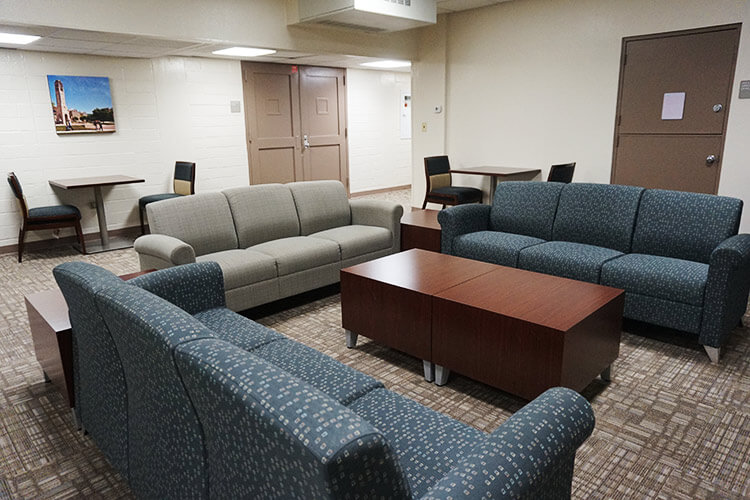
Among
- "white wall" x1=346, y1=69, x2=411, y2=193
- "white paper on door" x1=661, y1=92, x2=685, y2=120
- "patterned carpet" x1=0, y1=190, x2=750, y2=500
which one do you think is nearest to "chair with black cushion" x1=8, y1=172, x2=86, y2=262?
"patterned carpet" x1=0, y1=190, x2=750, y2=500

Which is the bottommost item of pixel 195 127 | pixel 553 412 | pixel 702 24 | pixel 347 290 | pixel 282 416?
pixel 347 290

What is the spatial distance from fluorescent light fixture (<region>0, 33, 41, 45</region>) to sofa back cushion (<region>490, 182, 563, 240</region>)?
4.19 meters

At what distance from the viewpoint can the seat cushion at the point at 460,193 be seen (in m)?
5.71

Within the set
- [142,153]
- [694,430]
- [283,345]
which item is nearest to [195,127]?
[142,153]

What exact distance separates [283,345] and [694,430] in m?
1.81

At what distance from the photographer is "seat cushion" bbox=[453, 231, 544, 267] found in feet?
11.9

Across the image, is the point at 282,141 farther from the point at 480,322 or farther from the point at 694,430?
the point at 694,430

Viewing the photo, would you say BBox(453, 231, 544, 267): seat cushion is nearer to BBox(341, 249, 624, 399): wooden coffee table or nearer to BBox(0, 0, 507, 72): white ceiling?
BBox(341, 249, 624, 399): wooden coffee table

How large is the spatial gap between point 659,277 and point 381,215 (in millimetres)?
2115

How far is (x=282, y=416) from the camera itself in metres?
0.94

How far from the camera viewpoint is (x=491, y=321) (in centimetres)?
236

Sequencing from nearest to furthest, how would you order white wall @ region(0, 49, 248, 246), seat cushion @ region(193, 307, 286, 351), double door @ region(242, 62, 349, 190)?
seat cushion @ region(193, 307, 286, 351) → white wall @ region(0, 49, 248, 246) → double door @ region(242, 62, 349, 190)

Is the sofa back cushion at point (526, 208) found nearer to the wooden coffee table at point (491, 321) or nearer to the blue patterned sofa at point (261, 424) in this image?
the wooden coffee table at point (491, 321)

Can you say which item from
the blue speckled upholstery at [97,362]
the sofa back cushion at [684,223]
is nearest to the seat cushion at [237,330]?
the blue speckled upholstery at [97,362]
